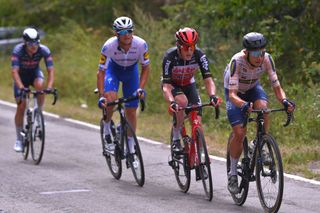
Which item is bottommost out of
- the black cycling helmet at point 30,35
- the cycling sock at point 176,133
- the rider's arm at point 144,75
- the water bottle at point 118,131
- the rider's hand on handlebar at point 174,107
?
the water bottle at point 118,131

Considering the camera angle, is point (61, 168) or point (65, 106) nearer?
point (61, 168)

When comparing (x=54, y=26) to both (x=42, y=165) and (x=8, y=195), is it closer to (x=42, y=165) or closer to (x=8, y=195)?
(x=42, y=165)

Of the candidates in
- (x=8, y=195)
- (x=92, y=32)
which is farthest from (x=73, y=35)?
(x=8, y=195)

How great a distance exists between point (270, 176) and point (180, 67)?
2009 mm

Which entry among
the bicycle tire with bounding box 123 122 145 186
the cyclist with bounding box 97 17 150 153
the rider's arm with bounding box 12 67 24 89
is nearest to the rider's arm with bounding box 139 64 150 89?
the cyclist with bounding box 97 17 150 153

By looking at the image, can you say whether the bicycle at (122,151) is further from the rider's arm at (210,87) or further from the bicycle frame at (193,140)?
the rider's arm at (210,87)

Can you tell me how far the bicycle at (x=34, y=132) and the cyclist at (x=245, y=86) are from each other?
3.99 m

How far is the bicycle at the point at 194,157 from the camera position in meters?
10.0

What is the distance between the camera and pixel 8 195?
1054 cm

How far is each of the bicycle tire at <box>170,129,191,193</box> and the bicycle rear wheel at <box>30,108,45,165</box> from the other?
284 cm

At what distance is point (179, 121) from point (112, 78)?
4.97ft

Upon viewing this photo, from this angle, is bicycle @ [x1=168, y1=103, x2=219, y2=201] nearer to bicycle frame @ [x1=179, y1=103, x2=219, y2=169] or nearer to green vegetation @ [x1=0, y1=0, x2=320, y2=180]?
bicycle frame @ [x1=179, y1=103, x2=219, y2=169]

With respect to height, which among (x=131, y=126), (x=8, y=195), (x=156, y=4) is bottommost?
(x=8, y=195)

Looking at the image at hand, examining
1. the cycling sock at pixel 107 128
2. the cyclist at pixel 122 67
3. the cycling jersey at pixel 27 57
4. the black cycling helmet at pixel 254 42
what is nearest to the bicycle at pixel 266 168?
the black cycling helmet at pixel 254 42
